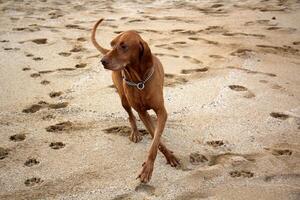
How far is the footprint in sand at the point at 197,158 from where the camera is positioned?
12.1 feet

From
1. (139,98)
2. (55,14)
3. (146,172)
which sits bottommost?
(146,172)

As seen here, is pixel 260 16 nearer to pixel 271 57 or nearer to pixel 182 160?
pixel 271 57

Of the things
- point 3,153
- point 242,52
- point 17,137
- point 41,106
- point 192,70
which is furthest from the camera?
point 242,52

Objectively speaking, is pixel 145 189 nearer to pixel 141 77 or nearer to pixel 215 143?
pixel 141 77

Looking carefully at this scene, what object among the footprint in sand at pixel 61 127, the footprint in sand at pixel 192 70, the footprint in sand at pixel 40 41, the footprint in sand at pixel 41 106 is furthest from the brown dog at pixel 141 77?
the footprint in sand at pixel 40 41

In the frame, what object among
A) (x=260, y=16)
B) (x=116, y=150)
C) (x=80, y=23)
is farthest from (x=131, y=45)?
(x=260, y=16)

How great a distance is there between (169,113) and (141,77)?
4.27ft

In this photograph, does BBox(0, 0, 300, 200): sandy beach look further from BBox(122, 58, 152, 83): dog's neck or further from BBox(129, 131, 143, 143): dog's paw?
BBox(122, 58, 152, 83): dog's neck

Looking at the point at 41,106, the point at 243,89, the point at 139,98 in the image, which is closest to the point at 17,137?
the point at 41,106

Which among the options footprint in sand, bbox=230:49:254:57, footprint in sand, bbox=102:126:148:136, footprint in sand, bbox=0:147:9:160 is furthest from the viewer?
footprint in sand, bbox=230:49:254:57

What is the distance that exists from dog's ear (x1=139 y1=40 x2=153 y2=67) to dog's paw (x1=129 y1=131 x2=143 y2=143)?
95 cm

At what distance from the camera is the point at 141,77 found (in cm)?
341

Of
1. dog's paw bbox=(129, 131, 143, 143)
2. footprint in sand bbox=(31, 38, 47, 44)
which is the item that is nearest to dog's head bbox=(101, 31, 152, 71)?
dog's paw bbox=(129, 131, 143, 143)

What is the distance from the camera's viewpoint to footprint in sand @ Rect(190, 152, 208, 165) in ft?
12.1
